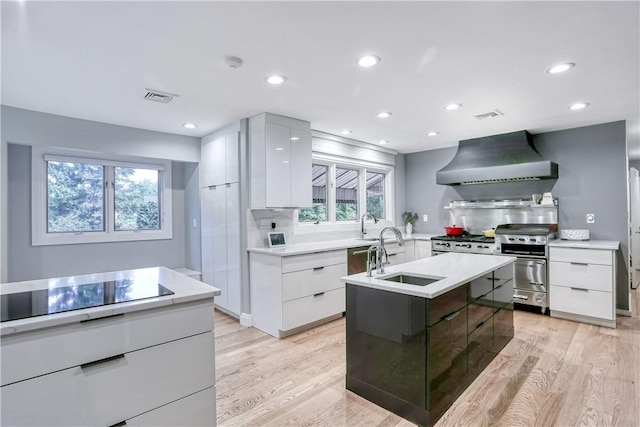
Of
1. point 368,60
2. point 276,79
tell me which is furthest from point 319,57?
point 276,79

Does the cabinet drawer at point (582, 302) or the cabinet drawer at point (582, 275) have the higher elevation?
the cabinet drawer at point (582, 275)

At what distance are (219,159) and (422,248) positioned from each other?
128 inches

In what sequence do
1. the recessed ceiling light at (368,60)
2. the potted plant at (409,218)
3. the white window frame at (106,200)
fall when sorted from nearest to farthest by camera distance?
the recessed ceiling light at (368,60)
the white window frame at (106,200)
the potted plant at (409,218)

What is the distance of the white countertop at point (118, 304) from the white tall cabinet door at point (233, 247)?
5.28ft

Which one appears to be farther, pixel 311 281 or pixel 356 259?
pixel 356 259

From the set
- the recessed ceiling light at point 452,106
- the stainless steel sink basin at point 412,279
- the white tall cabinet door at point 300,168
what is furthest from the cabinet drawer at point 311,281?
the recessed ceiling light at point 452,106

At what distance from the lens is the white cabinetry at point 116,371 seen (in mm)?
1176

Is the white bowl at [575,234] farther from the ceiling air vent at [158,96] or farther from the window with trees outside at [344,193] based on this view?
the ceiling air vent at [158,96]

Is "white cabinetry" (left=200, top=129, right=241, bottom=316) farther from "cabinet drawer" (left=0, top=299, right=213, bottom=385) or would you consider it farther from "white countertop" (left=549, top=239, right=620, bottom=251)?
"white countertop" (left=549, top=239, right=620, bottom=251)

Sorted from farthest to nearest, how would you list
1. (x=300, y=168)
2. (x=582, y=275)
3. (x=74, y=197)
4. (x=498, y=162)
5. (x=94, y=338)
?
(x=498, y=162)
(x=74, y=197)
(x=300, y=168)
(x=582, y=275)
(x=94, y=338)

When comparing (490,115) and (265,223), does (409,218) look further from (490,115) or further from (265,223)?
(265,223)

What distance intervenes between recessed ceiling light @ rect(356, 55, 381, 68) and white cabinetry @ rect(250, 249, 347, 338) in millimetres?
1905

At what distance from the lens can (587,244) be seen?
3.63m

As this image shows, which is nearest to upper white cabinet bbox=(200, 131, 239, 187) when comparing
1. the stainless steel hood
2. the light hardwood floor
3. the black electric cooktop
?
the light hardwood floor
